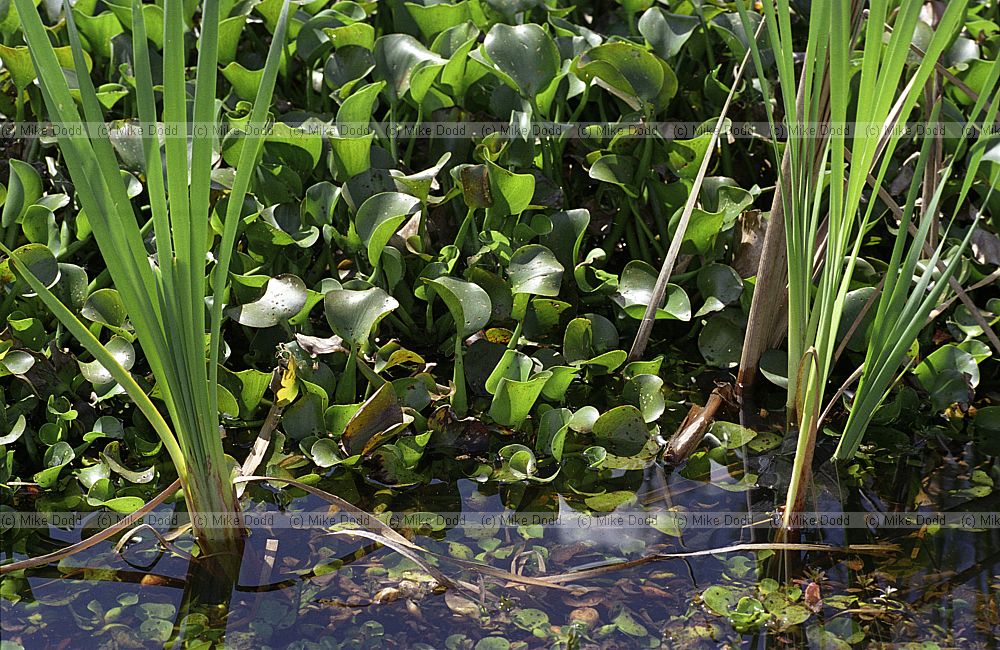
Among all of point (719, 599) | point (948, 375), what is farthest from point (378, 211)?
point (948, 375)

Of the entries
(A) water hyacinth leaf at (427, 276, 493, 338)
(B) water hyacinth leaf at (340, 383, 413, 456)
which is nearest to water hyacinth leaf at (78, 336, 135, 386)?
(B) water hyacinth leaf at (340, 383, 413, 456)

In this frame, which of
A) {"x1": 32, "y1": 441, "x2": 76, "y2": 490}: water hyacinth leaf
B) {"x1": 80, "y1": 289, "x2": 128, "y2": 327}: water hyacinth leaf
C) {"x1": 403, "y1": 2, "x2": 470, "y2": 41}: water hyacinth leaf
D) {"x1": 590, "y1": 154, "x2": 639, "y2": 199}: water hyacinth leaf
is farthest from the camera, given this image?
{"x1": 403, "y1": 2, "x2": 470, "y2": 41}: water hyacinth leaf

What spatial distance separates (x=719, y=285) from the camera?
1726mm

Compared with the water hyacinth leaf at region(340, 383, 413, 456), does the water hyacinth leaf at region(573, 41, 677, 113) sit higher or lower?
higher

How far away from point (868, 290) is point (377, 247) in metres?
0.83

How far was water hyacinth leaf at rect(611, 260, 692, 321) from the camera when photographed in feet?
5.43

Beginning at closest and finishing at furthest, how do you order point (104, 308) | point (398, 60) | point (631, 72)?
point (104, 308) < point (631, 72) < point (398, 60)

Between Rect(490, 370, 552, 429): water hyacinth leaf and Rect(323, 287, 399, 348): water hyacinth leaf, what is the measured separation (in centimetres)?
22

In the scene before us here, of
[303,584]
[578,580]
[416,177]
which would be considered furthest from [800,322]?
[303,584]

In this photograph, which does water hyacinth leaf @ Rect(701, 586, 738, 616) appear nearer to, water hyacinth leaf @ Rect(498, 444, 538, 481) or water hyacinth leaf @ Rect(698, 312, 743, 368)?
water hyacinth leaf @ Rect(498, 444, 538, 481)

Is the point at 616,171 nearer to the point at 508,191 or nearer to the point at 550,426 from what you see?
the point at 508,191

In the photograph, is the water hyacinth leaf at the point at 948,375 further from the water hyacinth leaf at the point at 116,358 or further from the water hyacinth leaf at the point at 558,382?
the water hyacinth leaf at the point at 116,358

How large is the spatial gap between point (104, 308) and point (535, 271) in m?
0.71

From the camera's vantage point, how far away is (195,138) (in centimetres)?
108
